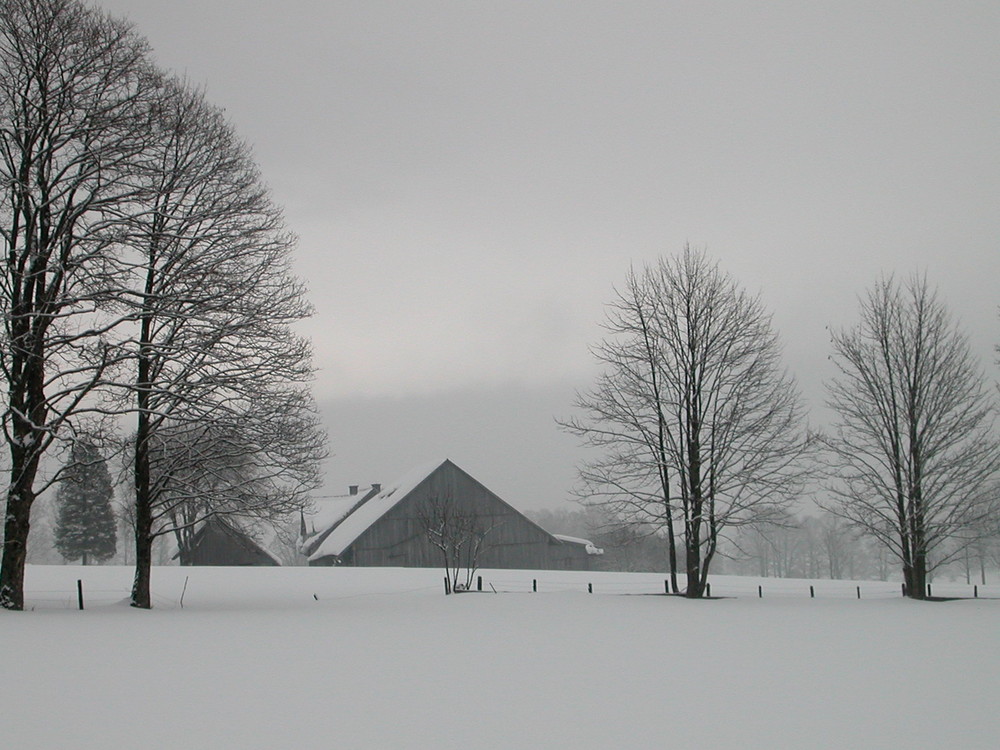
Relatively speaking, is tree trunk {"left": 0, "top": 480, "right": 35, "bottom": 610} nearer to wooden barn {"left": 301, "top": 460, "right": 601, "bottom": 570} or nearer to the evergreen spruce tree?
wooden barn {"left": 301, "top": 460, "right": 601, "bottom": 570}

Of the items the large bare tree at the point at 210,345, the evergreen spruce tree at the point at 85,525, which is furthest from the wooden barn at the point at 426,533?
the large bare tree at the point at 210,345

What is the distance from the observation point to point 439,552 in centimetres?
4841

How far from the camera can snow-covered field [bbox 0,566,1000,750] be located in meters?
7.58

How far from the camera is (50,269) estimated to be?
15391 millimetres

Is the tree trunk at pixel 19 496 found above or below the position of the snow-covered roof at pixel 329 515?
above

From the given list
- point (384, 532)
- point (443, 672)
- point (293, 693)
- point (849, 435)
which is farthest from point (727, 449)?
point (384, 532)

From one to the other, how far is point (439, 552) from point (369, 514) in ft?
17.6

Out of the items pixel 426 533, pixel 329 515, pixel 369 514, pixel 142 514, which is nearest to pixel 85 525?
pixel 329 515

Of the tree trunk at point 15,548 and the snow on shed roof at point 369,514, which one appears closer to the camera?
the tree trunk at point 15,548

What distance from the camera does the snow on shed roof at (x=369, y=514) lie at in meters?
47.2

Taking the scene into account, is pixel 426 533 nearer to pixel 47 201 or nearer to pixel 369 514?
pixel 369 514

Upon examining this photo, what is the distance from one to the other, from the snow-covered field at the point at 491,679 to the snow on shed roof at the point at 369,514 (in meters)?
28.8

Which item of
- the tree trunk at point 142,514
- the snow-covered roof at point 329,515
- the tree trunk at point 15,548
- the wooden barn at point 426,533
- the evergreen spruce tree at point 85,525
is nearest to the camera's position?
the tree trunk at point 15,548

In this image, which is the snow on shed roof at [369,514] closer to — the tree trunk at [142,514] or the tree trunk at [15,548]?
the tree trunk at [142,514]
